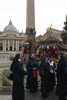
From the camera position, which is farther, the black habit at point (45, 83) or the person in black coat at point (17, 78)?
the black habit at point (45, 83)

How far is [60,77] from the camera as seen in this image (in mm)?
4809

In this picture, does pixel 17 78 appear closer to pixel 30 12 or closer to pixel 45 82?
pixel 45 82

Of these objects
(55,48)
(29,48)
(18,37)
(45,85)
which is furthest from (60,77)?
(18,37)

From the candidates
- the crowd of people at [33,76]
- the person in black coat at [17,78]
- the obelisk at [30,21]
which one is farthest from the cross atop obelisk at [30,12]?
the person in black coat at [17,78]

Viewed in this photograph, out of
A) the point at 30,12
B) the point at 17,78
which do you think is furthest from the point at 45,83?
the point at 30,12

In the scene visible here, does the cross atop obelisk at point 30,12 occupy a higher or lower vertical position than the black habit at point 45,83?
higher

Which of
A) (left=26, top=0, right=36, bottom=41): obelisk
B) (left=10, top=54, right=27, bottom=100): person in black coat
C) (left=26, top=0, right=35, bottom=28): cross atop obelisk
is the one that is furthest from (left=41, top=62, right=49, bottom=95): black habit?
(left=26, top=0, right=35, bottom=28): cross atop obelisk

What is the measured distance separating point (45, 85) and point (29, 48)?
12.6 m

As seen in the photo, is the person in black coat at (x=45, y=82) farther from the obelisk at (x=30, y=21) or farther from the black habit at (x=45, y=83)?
the obelisk at (x=30, y=21)

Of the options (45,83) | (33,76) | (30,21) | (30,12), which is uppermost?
(30,12)

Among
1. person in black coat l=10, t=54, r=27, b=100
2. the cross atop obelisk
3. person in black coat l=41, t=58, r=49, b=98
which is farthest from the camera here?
the cross atop obelisk

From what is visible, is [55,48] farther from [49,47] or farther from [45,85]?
[45,85]

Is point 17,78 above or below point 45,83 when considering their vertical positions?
above

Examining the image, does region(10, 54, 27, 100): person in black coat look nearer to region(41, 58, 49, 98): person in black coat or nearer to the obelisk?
region(41, 58, 49, 98): person in black coat
